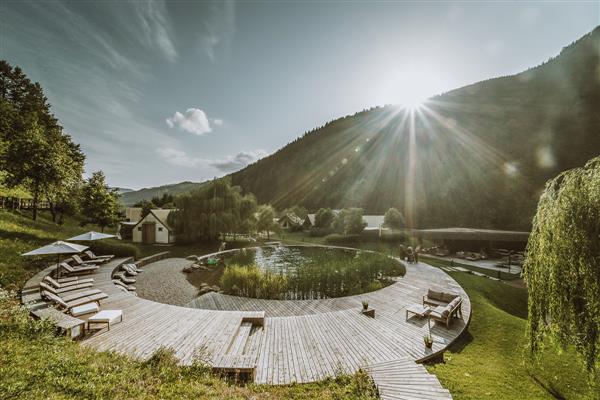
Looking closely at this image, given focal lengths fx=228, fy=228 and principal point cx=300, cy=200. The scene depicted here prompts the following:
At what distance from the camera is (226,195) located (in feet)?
87.5

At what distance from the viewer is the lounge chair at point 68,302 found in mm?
7730

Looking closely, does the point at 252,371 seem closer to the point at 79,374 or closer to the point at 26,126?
the point at 79,374

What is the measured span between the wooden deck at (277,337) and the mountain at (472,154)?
54864mm

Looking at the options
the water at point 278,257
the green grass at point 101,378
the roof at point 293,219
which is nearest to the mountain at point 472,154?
the roof at point 293,219

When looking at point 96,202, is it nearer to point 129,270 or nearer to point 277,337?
point 129,270

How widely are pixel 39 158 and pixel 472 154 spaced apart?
94.1 m

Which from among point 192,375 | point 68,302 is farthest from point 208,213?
point 192,375

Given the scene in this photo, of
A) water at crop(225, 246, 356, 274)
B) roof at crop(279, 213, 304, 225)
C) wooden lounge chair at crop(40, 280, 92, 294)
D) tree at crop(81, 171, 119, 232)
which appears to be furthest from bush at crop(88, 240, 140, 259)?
roof at crop(279, 213, 304, 225)

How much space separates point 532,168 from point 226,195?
74.7 m

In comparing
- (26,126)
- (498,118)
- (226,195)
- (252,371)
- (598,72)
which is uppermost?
(598,72)

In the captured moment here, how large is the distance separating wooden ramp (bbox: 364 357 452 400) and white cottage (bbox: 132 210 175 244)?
28331mm

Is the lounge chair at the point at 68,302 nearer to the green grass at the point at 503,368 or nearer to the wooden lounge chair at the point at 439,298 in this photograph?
the green grass at the point at 503,368

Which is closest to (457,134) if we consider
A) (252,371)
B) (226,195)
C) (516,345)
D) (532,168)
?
(532,168)

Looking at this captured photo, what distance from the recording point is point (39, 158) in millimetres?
17234
